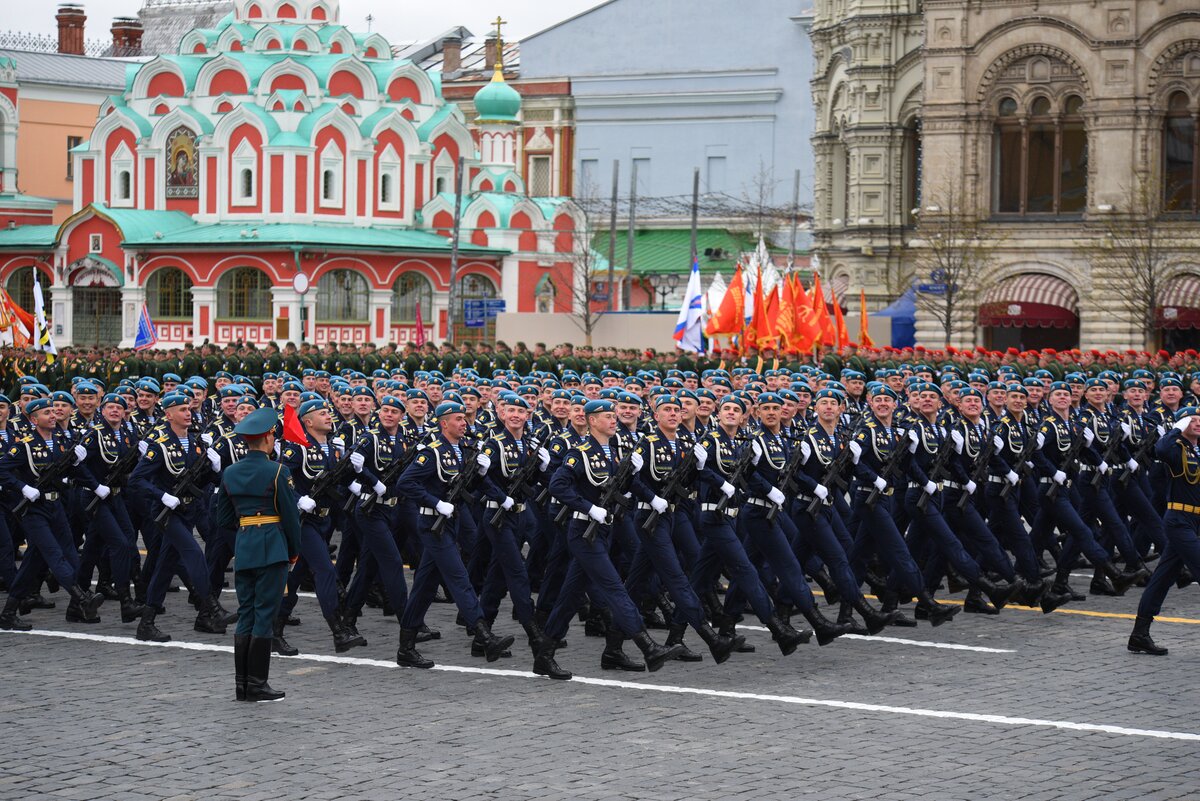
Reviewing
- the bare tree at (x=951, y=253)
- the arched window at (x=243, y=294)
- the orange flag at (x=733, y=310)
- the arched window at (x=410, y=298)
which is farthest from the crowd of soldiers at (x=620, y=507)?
the arched window at (x=410, y=298)

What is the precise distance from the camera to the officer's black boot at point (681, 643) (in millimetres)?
11977

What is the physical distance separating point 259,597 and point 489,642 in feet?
6.12

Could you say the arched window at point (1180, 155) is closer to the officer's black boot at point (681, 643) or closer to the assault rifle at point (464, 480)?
the officer's black boot at point (681, 643)

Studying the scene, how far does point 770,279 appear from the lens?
101 feet

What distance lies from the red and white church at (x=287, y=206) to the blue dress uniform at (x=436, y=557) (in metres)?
41.0


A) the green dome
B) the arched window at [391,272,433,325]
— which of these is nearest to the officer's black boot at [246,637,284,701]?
the arched window at [391,272,433,325]

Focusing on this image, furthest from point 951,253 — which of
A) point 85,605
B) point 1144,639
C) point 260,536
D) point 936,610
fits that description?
point 260,536

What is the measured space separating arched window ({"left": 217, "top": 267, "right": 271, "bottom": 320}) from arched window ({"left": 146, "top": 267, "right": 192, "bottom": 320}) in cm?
139

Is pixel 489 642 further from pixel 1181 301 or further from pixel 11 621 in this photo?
pixel 1181 301

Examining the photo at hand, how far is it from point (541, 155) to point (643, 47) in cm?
609

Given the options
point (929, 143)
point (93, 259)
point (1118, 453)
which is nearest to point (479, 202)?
point (93, 259)

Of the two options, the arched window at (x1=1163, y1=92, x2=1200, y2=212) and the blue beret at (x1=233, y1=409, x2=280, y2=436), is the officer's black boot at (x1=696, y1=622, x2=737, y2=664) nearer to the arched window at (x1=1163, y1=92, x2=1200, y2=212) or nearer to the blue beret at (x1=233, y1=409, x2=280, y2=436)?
the blue beret at (x1=233, y1=409, x2=280, y2=436)

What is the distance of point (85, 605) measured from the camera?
13.4m

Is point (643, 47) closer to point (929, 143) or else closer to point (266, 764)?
point (929, 143)
